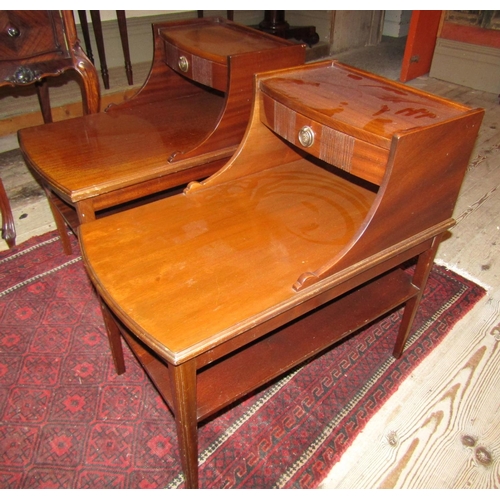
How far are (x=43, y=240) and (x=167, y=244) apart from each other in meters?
1.20

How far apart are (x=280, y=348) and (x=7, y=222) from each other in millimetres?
1415

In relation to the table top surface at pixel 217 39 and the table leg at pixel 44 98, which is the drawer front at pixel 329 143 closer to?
the table top surface at pixel 217 39

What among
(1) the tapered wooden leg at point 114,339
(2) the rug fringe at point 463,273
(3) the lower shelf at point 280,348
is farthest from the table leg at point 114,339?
(2) the rug fringe at point 463,273

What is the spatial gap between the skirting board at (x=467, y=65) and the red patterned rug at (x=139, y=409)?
2653 mm

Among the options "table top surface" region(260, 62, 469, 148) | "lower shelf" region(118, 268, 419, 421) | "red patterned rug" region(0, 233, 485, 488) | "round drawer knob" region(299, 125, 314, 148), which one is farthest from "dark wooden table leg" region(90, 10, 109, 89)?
"lower shelf" region(118, 268, 419, 421)

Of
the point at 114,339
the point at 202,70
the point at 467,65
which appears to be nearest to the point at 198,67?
the point at 202,70

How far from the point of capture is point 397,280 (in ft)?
4.96

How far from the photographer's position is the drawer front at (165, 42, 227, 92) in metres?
1.66

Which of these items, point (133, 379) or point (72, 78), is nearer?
point (133, 379)

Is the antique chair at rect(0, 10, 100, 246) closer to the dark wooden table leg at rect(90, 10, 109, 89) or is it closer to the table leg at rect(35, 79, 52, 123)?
the table leg at rect(35, 79, 52, 123)

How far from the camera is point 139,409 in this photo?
1.46 meters

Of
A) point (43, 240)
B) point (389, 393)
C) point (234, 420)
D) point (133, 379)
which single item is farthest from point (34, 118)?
Answer: point (389, 393)

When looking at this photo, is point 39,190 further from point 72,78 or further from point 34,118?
point 72,78

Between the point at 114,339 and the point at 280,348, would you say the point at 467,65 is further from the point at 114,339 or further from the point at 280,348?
the point at 114,339
